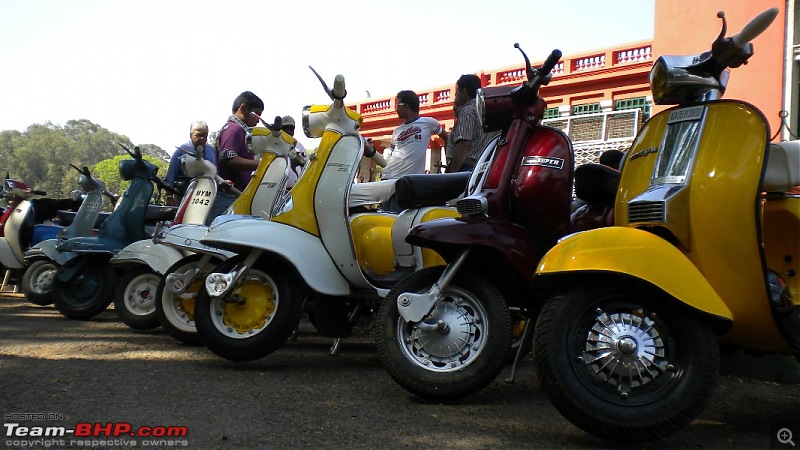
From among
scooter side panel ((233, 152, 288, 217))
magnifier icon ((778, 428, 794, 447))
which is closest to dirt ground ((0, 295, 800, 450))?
magnifier icon ((778, 428, 794, 447))

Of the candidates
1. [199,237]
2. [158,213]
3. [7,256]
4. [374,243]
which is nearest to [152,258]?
[199,237]

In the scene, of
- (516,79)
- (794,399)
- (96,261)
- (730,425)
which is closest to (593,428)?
(730,425)

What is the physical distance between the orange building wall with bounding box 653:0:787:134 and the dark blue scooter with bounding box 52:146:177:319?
8835 mm

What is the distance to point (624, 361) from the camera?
2.67 meters

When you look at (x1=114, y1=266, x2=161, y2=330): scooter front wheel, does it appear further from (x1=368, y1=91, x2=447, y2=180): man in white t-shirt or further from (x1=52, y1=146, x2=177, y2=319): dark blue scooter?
(x1=368, y1=91, x2=447, y2=180): man in white t-shirt

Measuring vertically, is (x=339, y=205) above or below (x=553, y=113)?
below

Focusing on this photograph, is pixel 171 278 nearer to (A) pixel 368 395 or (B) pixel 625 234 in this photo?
(A) pixel 368 395

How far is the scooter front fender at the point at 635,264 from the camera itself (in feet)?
8.67

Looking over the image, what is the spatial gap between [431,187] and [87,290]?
13.2ft

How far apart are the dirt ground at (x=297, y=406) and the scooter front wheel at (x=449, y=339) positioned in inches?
5.3

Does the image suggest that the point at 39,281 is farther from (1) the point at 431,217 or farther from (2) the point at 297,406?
(2) the point at 297,406

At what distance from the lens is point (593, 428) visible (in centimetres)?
262

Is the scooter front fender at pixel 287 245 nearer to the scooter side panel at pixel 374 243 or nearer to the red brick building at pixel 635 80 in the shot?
the scooter side panel at pixel 374 243

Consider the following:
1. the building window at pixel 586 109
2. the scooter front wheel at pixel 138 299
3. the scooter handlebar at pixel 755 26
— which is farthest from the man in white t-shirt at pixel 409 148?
the building window at pixel 586 109
